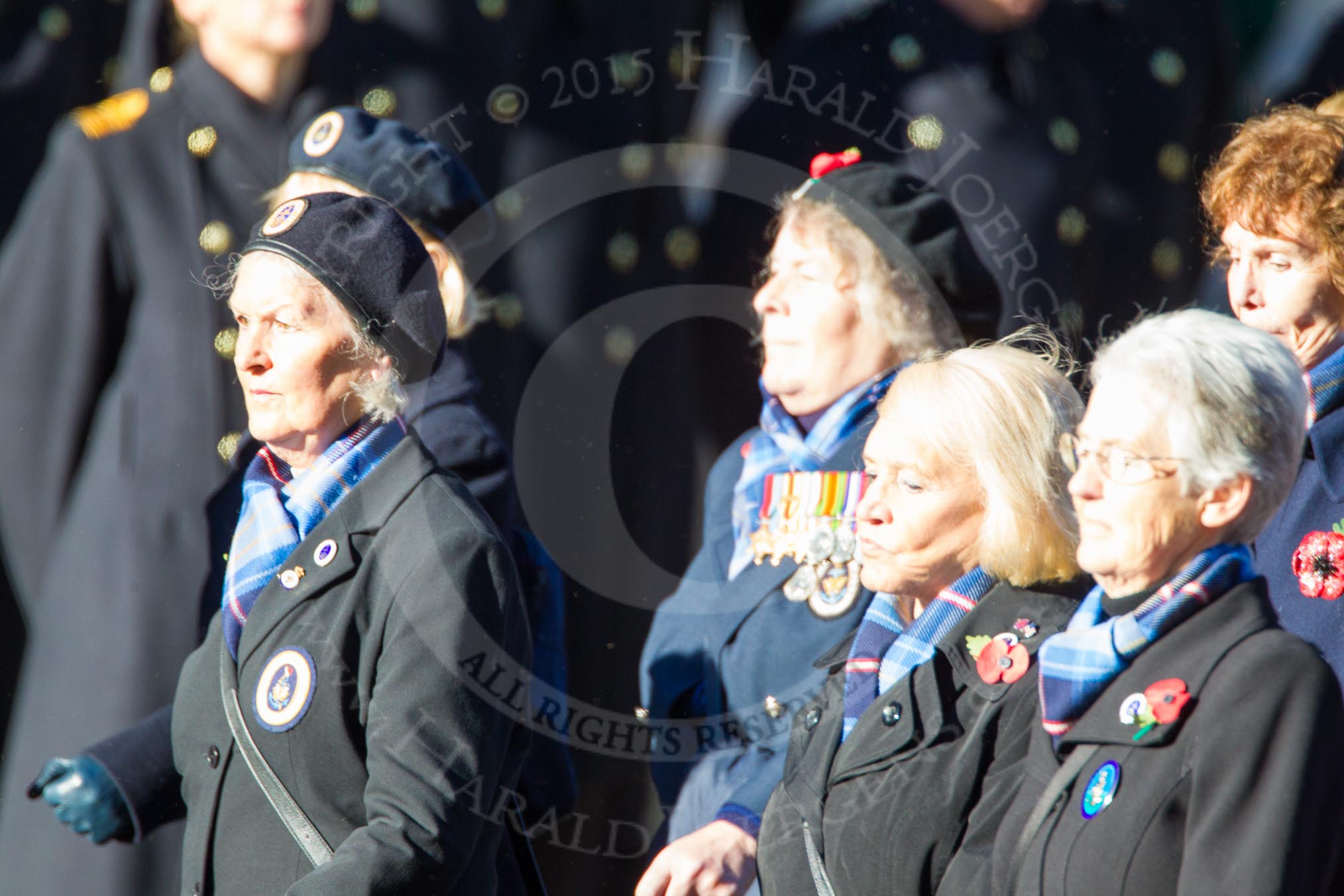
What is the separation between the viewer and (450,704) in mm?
2113

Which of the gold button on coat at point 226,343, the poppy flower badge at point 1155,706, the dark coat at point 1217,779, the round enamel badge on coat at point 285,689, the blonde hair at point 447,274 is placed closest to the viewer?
the dark coat at point 1217,779

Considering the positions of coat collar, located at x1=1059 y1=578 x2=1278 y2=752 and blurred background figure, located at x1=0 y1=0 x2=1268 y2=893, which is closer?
coat collar, located at x1=1059 y1=578 x2=1278 y2=752

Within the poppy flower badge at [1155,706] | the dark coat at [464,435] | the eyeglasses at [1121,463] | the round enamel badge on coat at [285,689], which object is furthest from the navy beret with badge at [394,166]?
the poppy flower badge at [1155,706]

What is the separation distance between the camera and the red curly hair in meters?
2.18

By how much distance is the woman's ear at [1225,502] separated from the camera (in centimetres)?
170

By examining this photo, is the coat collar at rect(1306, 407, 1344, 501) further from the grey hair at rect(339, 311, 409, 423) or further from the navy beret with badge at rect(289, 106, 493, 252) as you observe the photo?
the navy beret with badge at rect(289, 106, 493, 252)

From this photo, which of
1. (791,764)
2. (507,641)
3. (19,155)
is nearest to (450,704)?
(507,641)

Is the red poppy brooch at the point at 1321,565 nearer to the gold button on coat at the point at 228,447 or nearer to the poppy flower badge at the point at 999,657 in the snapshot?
the poppy flower badge at the point at 999,657

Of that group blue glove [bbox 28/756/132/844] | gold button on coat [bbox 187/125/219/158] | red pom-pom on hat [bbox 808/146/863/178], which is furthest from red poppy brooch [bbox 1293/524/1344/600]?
gold button on coat [bbox 187/125/219/158]

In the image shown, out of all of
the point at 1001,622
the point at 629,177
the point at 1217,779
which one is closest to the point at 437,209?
the point at 629,177

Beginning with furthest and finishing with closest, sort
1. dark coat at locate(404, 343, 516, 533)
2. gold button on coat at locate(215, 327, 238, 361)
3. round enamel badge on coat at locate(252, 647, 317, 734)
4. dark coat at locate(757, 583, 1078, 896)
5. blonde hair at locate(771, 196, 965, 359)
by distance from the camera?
1. gold button on coat at locate(215, 327, 238, 361)
2. dark coat at locate(404, 343, 516, 533)
3. blonde hair at locate(771, 196, 965, 359)
4. round enamel badge on coat at locate(252, 647, 317, 734)
5. dark coat at locate(757, 583, 1078, 896)

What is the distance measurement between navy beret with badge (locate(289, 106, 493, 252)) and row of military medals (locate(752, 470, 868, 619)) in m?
0.85

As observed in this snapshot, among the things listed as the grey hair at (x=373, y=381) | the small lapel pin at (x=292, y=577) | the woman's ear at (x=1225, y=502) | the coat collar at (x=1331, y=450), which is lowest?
the coat collar at (x=1331, y=450)

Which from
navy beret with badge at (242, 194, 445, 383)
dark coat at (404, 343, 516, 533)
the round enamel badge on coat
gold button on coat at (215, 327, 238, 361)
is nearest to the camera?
the round enamel badge on coat
